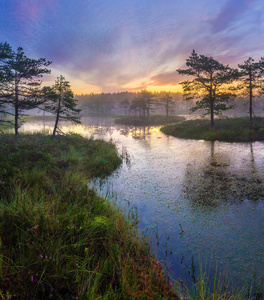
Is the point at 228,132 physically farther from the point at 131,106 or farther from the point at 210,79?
→ the point at 131,106

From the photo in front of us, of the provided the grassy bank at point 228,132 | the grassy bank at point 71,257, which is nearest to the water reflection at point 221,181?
the grassy bank at point 71,257

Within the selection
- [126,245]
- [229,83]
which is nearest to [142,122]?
[229,83]

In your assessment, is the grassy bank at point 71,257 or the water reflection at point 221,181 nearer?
the grassy bank at point 71,257

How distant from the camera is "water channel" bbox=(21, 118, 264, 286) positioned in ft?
12.5

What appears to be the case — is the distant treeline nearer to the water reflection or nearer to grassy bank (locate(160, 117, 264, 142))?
grassy bank (locate(160, 117, 264, 142))

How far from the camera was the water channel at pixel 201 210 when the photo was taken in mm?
3818

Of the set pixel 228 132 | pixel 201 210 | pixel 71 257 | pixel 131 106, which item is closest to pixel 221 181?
pixel 201 210

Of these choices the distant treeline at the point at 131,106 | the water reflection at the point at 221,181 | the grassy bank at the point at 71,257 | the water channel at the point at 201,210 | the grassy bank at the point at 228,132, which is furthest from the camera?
the distant treeline at the point at 131,106

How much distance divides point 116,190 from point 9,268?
568 cm

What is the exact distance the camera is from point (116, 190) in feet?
26.3

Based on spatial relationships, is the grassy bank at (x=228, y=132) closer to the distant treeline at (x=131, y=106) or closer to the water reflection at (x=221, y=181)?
the water reflection at (x=221, y=181)

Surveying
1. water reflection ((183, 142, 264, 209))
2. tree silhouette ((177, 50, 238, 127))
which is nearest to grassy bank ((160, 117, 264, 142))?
tree silhouette ((177, 50, 238, 127))

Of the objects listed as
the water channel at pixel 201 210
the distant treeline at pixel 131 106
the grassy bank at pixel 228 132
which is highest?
the distant treeline at pixel 131 106

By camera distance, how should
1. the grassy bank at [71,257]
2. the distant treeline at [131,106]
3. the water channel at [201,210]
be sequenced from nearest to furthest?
the grassy bank at [71,257]
the water channel at [201,210]
the distant treeline at [131,106]
